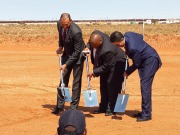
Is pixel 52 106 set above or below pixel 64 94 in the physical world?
below

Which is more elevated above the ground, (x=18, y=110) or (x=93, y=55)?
(x=93, y=55)

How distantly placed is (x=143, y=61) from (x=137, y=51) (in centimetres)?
33

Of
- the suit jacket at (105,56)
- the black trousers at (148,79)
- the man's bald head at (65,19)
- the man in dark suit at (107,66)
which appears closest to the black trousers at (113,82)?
the man in dark suit at (107,66)

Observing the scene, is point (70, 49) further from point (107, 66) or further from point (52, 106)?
point (52, 106)

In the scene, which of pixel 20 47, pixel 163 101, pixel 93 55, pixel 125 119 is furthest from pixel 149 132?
pixel 20 47

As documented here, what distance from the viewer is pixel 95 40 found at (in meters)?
8.39

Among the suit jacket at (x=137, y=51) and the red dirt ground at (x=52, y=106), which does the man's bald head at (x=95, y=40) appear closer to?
the suit jacket at (x=137, y=51)

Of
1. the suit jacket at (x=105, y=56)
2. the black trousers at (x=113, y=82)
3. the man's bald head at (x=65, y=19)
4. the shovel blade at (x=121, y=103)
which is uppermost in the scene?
the man's bald head at (x=65, y=19)

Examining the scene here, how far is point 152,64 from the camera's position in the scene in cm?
861

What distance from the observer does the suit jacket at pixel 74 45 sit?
8.81 metres

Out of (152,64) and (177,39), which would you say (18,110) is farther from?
(177,39)

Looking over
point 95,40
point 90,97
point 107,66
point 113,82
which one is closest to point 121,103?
point 113,82

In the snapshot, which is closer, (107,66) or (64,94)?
(107,66)

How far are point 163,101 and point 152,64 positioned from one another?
2.81 metres
